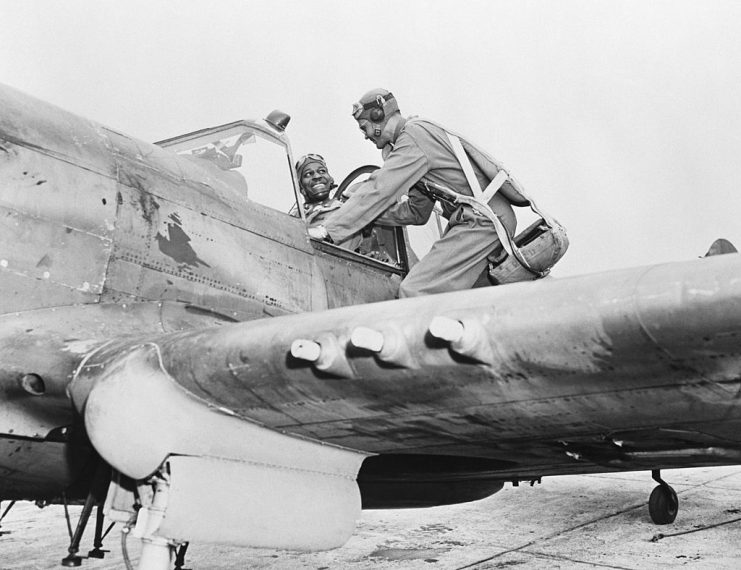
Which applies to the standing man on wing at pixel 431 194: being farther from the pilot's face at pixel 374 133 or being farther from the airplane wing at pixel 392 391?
the airplane wing at pixel 392 391

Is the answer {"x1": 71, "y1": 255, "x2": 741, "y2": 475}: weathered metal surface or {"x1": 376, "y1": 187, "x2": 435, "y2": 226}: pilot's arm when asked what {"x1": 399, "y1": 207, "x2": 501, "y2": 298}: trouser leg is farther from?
{"x1": 71, "y1": 255, "x2": 741, "y2": 475}: weathered metal surface

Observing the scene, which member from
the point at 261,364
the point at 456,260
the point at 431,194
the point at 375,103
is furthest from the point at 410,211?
the point at 261,364

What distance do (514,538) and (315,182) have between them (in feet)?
11.1

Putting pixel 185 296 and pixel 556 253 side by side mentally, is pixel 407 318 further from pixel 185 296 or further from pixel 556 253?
pixel 556 253

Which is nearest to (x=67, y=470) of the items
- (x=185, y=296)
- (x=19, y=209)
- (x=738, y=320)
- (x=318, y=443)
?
(x=185, y=296)

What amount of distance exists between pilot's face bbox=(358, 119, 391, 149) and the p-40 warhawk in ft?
2.00

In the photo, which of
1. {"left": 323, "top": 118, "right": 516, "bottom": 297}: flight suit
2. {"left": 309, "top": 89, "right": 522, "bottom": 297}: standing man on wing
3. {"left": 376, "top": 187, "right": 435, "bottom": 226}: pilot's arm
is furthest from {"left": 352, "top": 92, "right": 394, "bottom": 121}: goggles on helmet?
{"left": 376, "top": 187, "right": 435, "bottom": 226}: pilot's arm

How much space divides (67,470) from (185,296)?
2.80 feet

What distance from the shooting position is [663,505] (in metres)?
6.51

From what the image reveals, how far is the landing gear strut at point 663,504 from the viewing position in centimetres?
650

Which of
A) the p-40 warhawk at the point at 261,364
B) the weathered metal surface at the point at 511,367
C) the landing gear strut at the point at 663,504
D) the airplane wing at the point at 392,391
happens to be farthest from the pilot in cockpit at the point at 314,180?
the landing gear strut at the point at 663,504

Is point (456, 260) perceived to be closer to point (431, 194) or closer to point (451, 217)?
point (451, 217)

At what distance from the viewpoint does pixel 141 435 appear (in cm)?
214

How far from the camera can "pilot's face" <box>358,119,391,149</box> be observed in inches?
155
